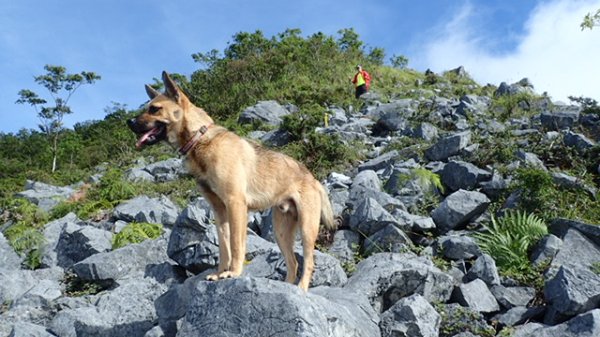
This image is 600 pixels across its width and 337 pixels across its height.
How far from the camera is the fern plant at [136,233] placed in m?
9.82

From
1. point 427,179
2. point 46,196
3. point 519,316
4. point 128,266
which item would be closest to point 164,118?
point 128,266

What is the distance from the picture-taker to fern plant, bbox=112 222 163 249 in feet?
32.2

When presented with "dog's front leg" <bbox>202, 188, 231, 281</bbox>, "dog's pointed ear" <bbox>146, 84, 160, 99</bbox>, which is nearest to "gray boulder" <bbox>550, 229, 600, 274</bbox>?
"dog's front leg" <bbox>202, 188, 231, 281</bbox>

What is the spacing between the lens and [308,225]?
6.54m

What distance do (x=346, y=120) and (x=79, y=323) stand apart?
50.2 ft

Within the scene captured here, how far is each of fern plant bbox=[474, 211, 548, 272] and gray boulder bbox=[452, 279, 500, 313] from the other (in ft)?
3.60

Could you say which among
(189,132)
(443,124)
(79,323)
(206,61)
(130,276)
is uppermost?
(206,61)

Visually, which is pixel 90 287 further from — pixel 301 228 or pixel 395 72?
pixel 395 72

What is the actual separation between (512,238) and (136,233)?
654 cm

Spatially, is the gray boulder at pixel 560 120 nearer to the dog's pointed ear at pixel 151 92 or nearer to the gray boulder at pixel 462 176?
the gray boulder at pixel 462 176

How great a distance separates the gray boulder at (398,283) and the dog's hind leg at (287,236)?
0.73 meters

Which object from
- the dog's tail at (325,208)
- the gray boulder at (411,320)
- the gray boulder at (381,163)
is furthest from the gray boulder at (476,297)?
the gray boulder at (381,163)

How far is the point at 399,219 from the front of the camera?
9352 millimetres

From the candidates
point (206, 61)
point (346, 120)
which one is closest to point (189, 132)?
point (346, 120)
